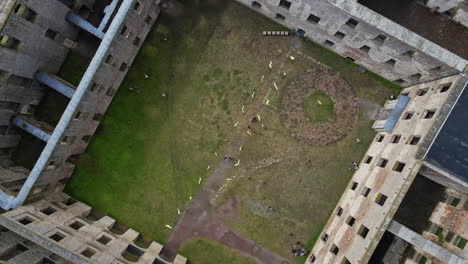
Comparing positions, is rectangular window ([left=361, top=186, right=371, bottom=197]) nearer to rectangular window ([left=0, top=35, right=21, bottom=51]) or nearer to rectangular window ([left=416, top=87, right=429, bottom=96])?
rectangular window ([left=416, top=87, right=429, bottom=96])

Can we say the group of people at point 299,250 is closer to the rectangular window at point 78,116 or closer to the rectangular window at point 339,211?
the rectangular window at point 339,211

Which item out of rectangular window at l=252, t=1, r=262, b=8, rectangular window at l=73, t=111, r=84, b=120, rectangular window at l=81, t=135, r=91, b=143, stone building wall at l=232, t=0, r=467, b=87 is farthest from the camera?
rectangular window at l=81, t=135, r=91, b=143

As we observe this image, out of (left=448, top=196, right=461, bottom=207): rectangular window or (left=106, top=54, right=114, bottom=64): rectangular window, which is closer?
(left=448, top=196, right=461, bottom=207): rectangular window

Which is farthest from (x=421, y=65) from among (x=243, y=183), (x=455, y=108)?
(x=243, y=183)


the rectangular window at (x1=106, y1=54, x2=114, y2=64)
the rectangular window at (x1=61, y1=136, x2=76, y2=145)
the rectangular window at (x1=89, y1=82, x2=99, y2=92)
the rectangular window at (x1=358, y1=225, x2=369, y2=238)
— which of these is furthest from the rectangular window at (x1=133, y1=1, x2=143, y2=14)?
the rectangular window at (x1=358, y1=225, x2=369, y2=238)

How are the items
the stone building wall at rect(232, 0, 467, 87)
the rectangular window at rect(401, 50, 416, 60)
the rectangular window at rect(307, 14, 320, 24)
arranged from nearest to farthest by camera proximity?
the stone building wall at rect(232, 0, 467, 87)
the rectangular window at rect(401, 50, 416, 60)
the rectangular window at rect(307, 14, 320, 24)

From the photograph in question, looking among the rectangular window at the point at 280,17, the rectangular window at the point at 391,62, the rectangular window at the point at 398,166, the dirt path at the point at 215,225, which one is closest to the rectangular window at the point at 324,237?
→ the dirt path at the point at 215,225

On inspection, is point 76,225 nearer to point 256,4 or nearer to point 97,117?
point 97,117
